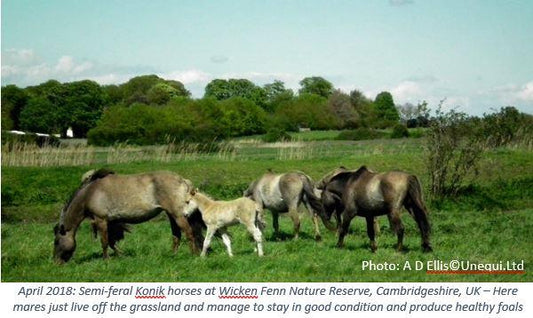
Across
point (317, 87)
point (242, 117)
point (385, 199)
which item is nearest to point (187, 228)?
point (385, 199)

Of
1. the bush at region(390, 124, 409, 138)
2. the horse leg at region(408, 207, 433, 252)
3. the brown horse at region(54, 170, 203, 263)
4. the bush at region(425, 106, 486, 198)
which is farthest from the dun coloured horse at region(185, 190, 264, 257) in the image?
the bush at region(390, 124, 409, 138)

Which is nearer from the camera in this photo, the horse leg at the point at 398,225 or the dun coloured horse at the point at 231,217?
the dun coloured horse at the point at 231,217

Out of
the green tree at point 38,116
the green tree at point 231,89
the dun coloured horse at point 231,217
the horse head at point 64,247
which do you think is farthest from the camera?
the green tree at point 231,89

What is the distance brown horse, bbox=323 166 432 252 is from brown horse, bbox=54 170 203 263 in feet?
10.9

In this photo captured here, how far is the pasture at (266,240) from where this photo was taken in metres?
11.6

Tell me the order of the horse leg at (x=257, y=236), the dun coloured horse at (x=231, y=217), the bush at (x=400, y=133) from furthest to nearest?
1. the bush at (x=400, y=133)
2. the dun coloured horse at (x=231, y=217)
3. the horse leg at (x=257, y=236)

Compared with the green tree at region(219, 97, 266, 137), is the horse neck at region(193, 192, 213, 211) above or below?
below

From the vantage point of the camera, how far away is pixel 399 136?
5744 cm

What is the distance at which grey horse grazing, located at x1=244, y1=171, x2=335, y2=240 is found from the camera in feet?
51.5

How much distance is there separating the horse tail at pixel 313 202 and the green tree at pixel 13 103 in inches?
1709

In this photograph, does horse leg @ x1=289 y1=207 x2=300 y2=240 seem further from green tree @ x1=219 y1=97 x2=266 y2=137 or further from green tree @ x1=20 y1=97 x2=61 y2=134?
green tree @ x1=219 y1=97 x2=266 y2=137

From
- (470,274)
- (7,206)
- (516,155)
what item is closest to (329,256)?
(470,274)

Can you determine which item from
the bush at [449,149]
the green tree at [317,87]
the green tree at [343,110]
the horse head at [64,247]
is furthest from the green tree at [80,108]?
the green tree at [317,87]

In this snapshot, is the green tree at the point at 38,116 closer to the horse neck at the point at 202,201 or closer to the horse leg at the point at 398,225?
the horse neck at the point at 202,201
